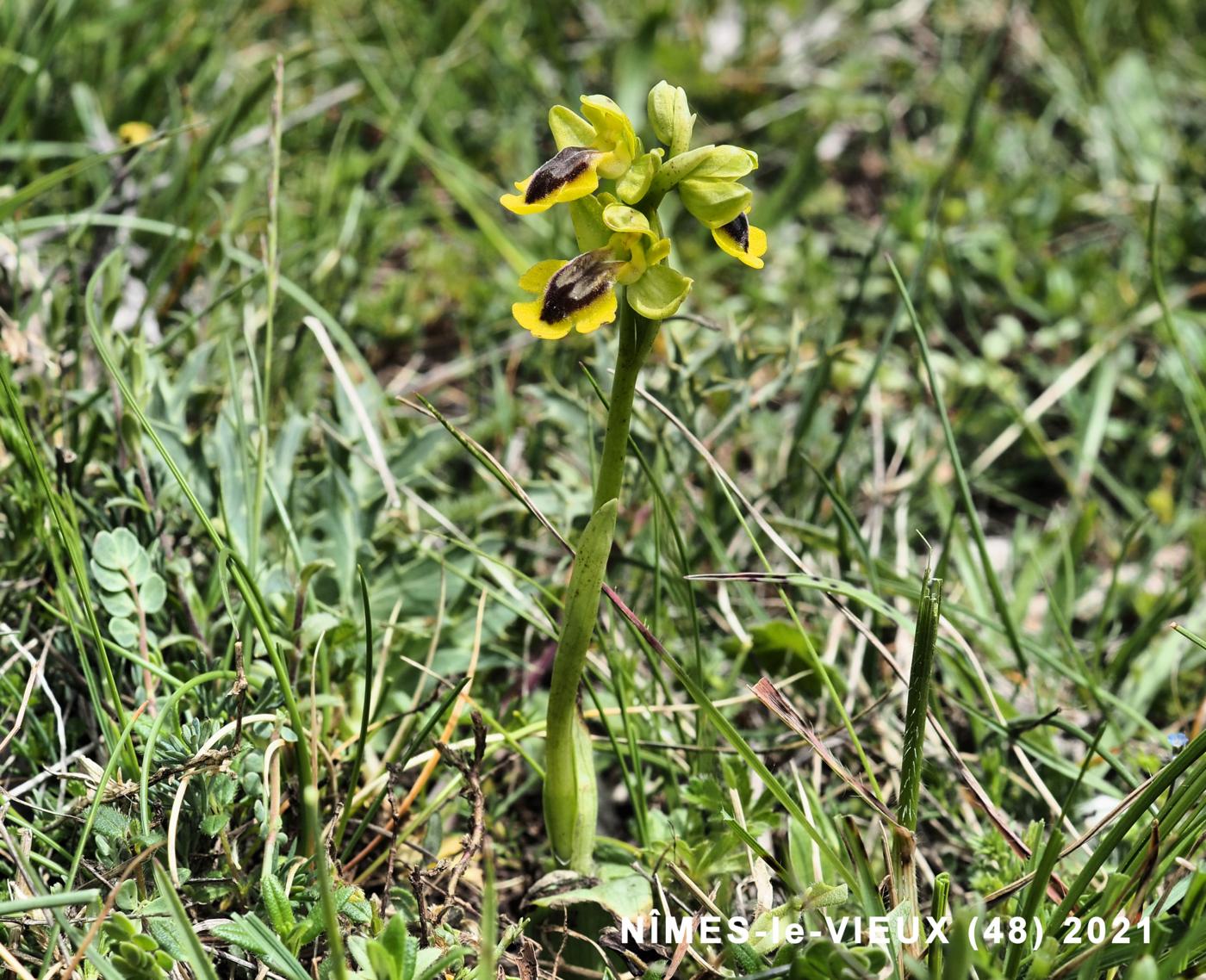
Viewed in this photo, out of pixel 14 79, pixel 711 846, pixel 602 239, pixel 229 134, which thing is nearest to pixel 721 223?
pixel 602 239

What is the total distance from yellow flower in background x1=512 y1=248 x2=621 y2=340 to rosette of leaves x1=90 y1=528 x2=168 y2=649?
811mm

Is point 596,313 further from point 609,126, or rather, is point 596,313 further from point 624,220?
point 609,126

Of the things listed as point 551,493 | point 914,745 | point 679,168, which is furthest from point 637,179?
point 551,493

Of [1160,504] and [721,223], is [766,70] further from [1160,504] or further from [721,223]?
[721,223]

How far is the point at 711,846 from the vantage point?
5.45ft

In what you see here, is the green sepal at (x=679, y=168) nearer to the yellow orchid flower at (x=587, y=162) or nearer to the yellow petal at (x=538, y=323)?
the yellow orchid flower at (x=587, y=162)

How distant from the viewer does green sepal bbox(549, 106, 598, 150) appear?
53.2 inches

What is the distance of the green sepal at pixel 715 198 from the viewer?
1329mm

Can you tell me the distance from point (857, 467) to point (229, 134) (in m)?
1.70

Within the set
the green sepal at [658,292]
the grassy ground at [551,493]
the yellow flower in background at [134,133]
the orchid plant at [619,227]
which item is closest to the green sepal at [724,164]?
the orchid plant at [619,227]

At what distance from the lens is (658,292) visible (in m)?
1.32

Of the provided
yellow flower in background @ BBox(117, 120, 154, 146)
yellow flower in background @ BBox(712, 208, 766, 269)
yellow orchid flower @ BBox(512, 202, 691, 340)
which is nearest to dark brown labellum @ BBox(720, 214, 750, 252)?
yellow flower in background @ BBox(712, 208, 766, 269)

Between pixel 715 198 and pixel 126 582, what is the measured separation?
109 centimetres

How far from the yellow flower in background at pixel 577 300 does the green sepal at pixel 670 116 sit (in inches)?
6.6
